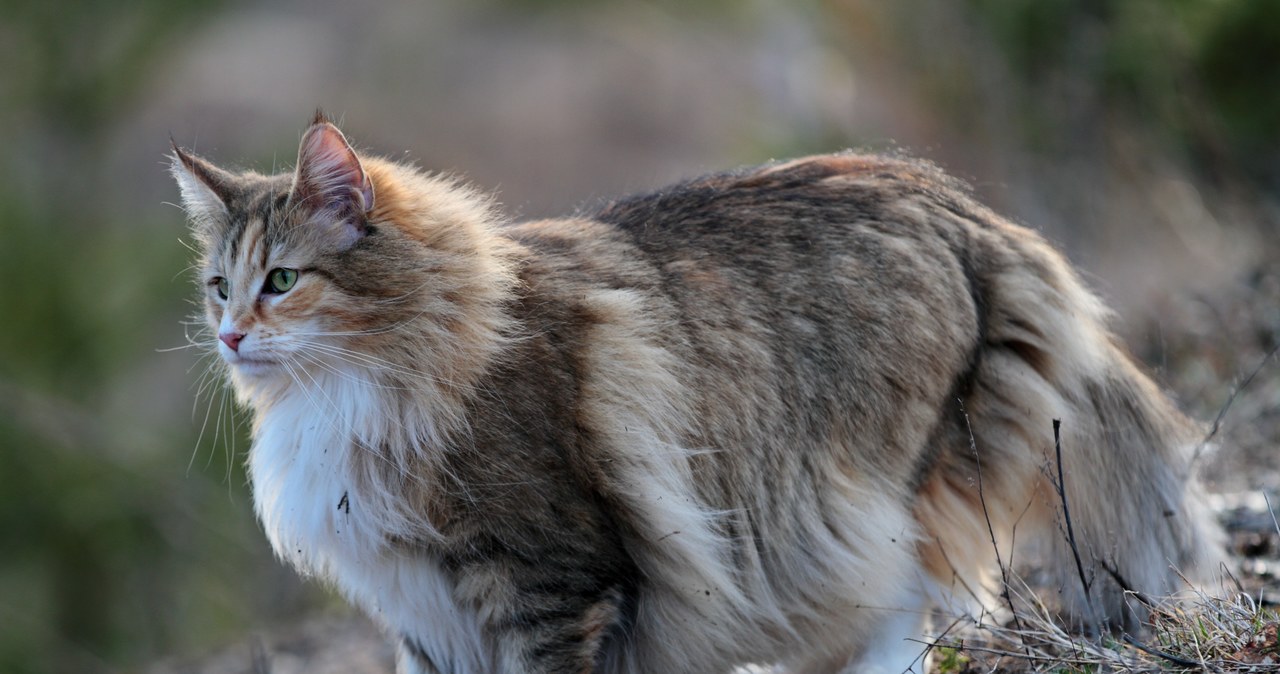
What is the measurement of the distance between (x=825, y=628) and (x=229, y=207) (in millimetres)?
2126

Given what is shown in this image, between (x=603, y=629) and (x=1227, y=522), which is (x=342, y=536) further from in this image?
(x=1227, y=522)

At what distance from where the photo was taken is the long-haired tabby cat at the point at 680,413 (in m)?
3.08

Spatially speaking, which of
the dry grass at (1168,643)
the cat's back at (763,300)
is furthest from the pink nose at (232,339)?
the dry grass at (1168,643)

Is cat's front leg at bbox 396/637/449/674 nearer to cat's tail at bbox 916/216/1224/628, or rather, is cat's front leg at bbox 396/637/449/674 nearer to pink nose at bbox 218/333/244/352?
pink nose at bbox 218/333/244/352

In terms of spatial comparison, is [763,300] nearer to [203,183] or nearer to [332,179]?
[332,179]

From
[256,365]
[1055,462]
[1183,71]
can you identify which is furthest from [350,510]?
[1183,71]

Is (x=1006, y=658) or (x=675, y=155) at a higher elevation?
(x=675, y=155)

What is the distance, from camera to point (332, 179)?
10.2ft

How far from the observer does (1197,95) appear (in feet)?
25.3

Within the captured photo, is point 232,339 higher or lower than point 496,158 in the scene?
lower

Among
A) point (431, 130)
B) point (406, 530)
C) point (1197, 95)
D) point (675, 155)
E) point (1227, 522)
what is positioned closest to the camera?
point (406, 530)

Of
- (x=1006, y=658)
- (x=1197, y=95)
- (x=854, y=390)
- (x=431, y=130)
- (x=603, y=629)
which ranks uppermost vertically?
(x=431, y=130)

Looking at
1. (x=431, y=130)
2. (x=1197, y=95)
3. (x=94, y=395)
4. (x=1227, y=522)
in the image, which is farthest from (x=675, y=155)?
(x=1227, y=522)

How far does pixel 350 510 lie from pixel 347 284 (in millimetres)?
588
